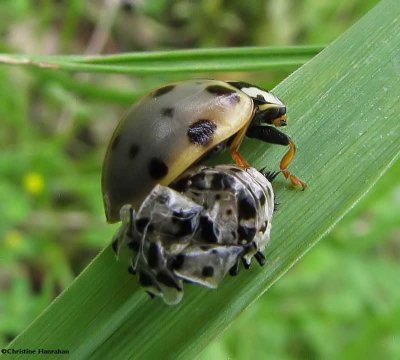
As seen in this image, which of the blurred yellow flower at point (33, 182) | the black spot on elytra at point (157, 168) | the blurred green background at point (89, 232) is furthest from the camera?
the blurred yellow flower at point (33, 182)

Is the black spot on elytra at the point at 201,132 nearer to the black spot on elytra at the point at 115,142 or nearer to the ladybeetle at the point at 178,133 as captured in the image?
the ladybeetle at the point at 178,133

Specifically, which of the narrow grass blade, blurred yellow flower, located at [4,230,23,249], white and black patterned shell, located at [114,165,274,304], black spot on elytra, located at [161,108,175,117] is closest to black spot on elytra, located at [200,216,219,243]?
white and black patterned shell, located at [114,165,274,304]

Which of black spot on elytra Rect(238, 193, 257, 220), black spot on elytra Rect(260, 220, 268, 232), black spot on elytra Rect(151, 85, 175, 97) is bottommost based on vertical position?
black spot on elytra Rect(151, 85, 175, 97)

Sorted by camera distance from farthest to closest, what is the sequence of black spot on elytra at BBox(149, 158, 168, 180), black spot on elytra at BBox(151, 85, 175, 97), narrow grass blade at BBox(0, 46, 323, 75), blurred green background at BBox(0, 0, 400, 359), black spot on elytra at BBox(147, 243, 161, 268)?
blurred green background at BBox(0, 0, 400, 359)
narrow grass blade at BBox(0, 46, 323, 75)
black spot on elytra at BBox(151, 85, 175, 97)
black spot on elytra at BBox(149, 158, 168, 180)
black spot on elytra at BBox(147, 243, 161, 268)

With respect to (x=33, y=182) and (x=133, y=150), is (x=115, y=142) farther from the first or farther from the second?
(x=33, y=182)

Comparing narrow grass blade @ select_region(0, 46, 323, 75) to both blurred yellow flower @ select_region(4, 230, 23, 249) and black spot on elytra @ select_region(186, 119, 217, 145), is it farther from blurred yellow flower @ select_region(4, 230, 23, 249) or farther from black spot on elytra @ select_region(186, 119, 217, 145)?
blurred yellow flower @ select_region(4, 230, 23, 249)

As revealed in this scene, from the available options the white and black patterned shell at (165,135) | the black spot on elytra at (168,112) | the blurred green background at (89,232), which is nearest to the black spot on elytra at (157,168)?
the white and black patterned shell at (165,135)

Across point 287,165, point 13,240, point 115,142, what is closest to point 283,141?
point 287,165
